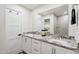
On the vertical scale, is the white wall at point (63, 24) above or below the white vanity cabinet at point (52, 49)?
above

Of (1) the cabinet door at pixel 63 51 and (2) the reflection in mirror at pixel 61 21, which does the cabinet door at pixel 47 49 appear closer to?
(1) the cabinet door at pixel 63 51

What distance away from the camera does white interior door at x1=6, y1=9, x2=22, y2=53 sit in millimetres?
2520

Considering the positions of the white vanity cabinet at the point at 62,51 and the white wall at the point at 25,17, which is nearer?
the white vanity cabinet at the point at 62,51

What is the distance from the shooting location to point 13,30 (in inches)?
105

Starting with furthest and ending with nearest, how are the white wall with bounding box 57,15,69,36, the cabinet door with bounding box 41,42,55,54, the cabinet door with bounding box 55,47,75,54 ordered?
the white wall with bounding box 57,15,69,36
the cabinet door with bounding box 41,42,55,54
the cabinet door with bounding box 55,47,75,54

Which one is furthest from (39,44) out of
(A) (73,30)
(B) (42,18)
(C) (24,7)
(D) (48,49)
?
(C) (24,7)

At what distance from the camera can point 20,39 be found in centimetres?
287

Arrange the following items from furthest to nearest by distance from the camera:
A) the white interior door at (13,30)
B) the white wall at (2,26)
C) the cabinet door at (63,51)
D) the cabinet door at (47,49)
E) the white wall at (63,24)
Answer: the white interior door at (13,30), the white wall at (2,26), the white wall at (63,24), the cabinet door at (47,49), the cabinet door at (63,51)

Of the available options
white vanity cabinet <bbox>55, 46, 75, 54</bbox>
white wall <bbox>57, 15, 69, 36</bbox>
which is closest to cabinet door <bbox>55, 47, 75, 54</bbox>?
white vanity cabinet <bbox>55, 46, 75, 54</bbox>

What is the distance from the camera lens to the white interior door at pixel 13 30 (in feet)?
8.27

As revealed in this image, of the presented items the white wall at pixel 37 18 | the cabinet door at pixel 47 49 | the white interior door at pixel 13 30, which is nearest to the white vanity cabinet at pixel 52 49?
the cabinet door at pixel 47 49

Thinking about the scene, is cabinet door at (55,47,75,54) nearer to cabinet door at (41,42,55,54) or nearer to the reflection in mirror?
cabinet door at (41,42,55,54)

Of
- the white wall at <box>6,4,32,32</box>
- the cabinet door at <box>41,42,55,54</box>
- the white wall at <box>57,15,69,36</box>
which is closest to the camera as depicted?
the cabinet door at <box>41,42,55,54</box>

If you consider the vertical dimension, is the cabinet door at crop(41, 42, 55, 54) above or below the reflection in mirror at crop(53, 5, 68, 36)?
below
